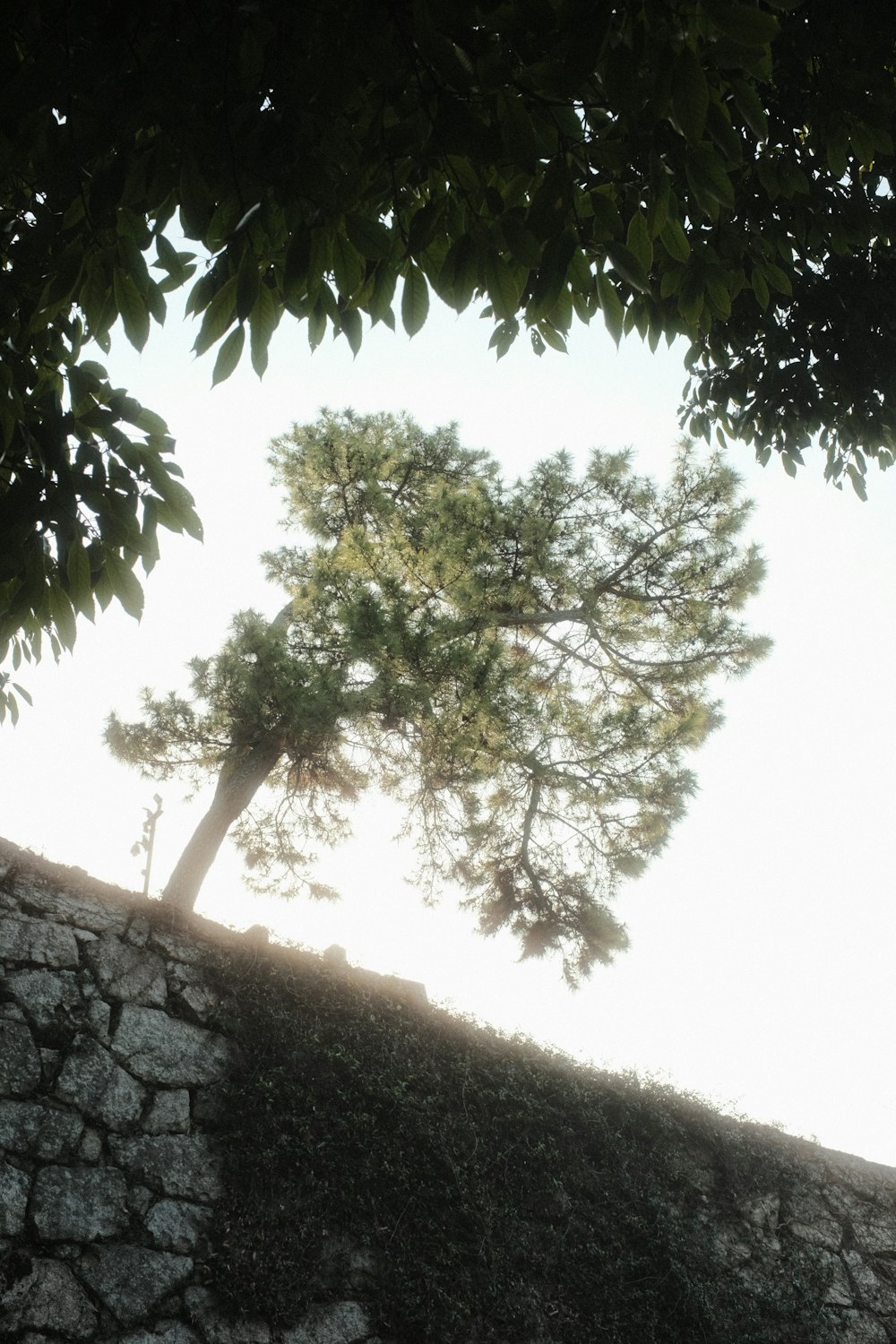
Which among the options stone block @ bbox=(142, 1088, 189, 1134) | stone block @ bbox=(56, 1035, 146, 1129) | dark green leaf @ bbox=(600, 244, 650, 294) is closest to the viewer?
dark green leaf @ bbox=(600, 244, 650, 294)

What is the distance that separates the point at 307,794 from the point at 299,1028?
233 cm

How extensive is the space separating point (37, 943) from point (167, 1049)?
3.32 ft

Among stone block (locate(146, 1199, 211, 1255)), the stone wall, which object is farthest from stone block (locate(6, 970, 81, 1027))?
stone block (locate(146, 1199, 211, 1255))

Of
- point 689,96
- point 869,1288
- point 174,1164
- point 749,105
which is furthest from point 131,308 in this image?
point 869,1288

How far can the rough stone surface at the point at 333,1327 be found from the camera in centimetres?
357

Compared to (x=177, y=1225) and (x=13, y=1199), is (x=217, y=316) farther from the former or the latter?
(x=177, y=1225)

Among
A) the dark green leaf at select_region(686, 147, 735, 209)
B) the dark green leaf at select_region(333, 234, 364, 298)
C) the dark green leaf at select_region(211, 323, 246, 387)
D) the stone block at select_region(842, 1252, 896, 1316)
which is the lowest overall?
the stone block at select_region(842, 1252, 896, 1316)

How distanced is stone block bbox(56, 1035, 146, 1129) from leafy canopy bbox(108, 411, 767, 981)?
2.06 metres

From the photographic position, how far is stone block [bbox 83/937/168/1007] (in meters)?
4.61

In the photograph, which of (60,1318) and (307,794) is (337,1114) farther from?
(307,794)

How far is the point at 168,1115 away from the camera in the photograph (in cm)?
420

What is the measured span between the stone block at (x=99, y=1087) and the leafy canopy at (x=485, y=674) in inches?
81.0

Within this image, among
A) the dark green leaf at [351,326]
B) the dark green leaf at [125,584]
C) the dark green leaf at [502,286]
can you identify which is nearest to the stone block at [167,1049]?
the dark green leaf at [125,584]

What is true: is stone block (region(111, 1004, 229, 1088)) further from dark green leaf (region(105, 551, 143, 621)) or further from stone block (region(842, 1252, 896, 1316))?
stone block (region(842, 1252, 896, 1316))
